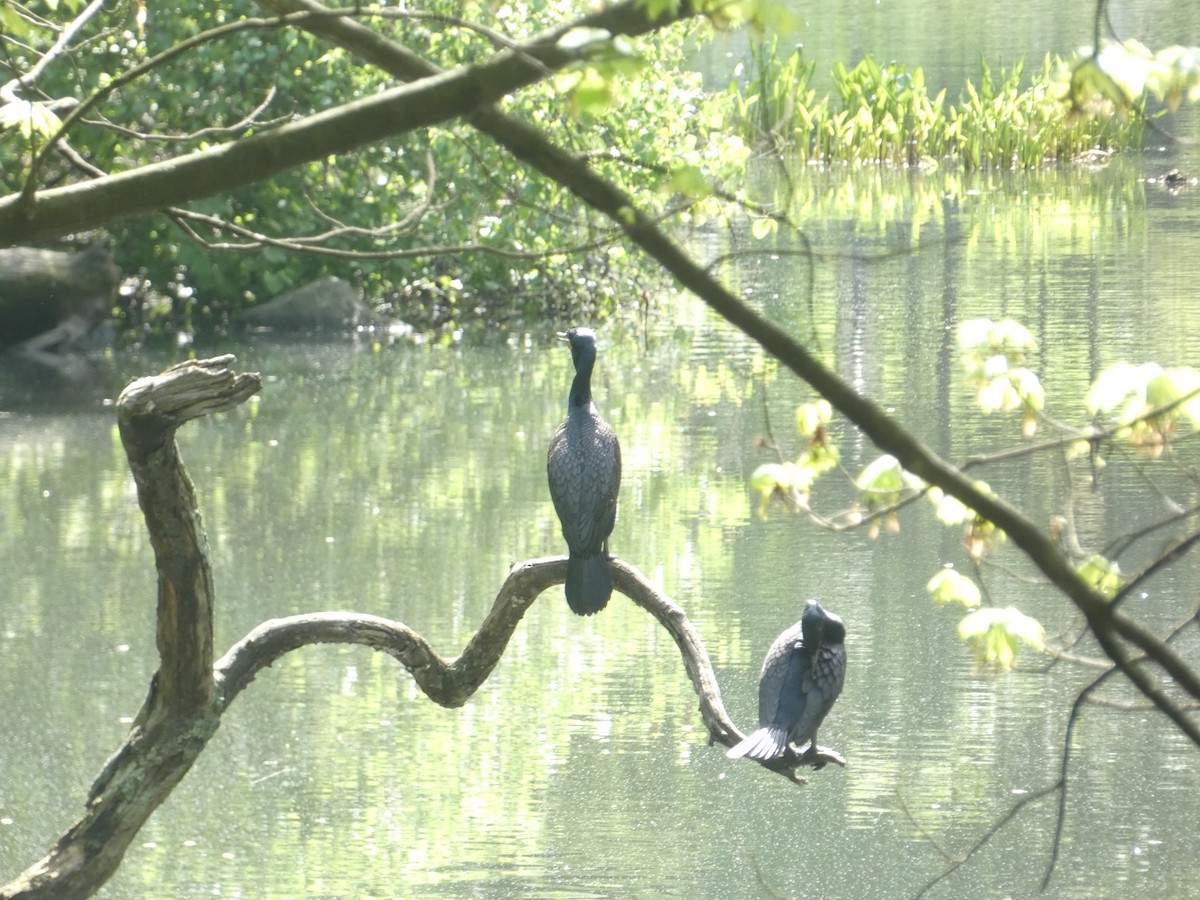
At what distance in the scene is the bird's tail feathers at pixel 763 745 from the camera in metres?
3.40

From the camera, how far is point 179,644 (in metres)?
2.99

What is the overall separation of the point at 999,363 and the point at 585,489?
2.15 meters

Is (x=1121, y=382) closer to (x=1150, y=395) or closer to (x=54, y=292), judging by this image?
(x=1150, y=395)

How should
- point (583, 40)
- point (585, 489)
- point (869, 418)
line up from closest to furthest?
point (869, 418) → point (583, 40) → point (585, 489)

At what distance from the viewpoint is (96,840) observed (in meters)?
3.01

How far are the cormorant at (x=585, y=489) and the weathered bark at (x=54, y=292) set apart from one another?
745 cm

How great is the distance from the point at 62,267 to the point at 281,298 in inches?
59.1

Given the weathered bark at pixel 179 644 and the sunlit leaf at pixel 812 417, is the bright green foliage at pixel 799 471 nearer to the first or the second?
the sunlit leaf at pixel 812 417

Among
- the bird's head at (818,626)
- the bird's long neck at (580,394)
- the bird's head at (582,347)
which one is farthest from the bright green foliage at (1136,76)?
the bird's head at (582,347)

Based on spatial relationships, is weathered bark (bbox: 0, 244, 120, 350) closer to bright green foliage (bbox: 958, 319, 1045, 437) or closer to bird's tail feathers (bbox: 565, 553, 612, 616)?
bird's tail feathers (bbox: 565, 553, 612, 616)

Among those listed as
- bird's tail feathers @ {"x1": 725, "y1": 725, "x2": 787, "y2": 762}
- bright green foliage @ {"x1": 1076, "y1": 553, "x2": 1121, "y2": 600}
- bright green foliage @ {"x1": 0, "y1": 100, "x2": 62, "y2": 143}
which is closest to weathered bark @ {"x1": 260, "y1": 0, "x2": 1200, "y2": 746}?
bright green foliage @ {"x1": 1076, "y1": 553, "x2": 1121, "y2": 600}

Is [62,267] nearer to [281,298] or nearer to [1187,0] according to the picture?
[281,298]

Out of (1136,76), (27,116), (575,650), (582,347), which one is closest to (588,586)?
(582,347)

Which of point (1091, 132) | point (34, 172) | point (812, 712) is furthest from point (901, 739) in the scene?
point (1091, 132)
